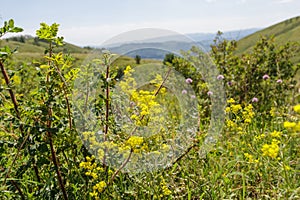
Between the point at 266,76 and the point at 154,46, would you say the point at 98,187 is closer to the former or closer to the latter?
the point at 154,46

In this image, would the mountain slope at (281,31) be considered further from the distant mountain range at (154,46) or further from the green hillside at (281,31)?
the distant mountain range at (154,46)

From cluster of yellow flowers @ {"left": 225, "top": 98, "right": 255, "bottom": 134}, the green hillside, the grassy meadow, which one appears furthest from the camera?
the green hillside


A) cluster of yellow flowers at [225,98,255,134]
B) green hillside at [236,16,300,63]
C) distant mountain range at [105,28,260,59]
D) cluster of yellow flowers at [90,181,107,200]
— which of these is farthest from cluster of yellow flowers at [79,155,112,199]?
green hillside at [236,16,300,63]

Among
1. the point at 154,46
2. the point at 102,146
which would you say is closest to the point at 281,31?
the point at 154,46

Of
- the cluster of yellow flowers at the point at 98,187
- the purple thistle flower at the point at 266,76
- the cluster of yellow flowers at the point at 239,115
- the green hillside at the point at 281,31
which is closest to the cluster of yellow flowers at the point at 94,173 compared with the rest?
the cluster of yellow flowers at the point at 98,187

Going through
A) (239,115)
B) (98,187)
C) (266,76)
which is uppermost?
(266,76)

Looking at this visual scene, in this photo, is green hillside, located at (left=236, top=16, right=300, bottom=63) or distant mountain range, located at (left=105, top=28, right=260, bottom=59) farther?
green hillside, located at (left=236, top=16, right=300, bottom=63)

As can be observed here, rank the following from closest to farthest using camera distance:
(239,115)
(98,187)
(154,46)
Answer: (98,187) < (154,46) < (239,115)

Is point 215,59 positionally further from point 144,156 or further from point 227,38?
point 144,156

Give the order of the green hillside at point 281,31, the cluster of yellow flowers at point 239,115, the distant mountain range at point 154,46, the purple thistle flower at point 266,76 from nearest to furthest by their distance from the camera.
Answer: the distant mountain range at point 154,46 < the cluster of yellow flowers at point 239,115 < the purple thistle flower at point 266,76 < the green hillside at point 281,31

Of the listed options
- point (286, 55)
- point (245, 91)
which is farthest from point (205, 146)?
→ point (286, 55)

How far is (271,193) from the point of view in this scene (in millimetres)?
2109

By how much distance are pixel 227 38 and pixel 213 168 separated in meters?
2.83

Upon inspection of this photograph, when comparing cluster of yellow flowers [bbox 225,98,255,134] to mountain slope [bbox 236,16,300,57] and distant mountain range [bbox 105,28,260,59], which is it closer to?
distant mountain range [bbox 105,28,260,59]
